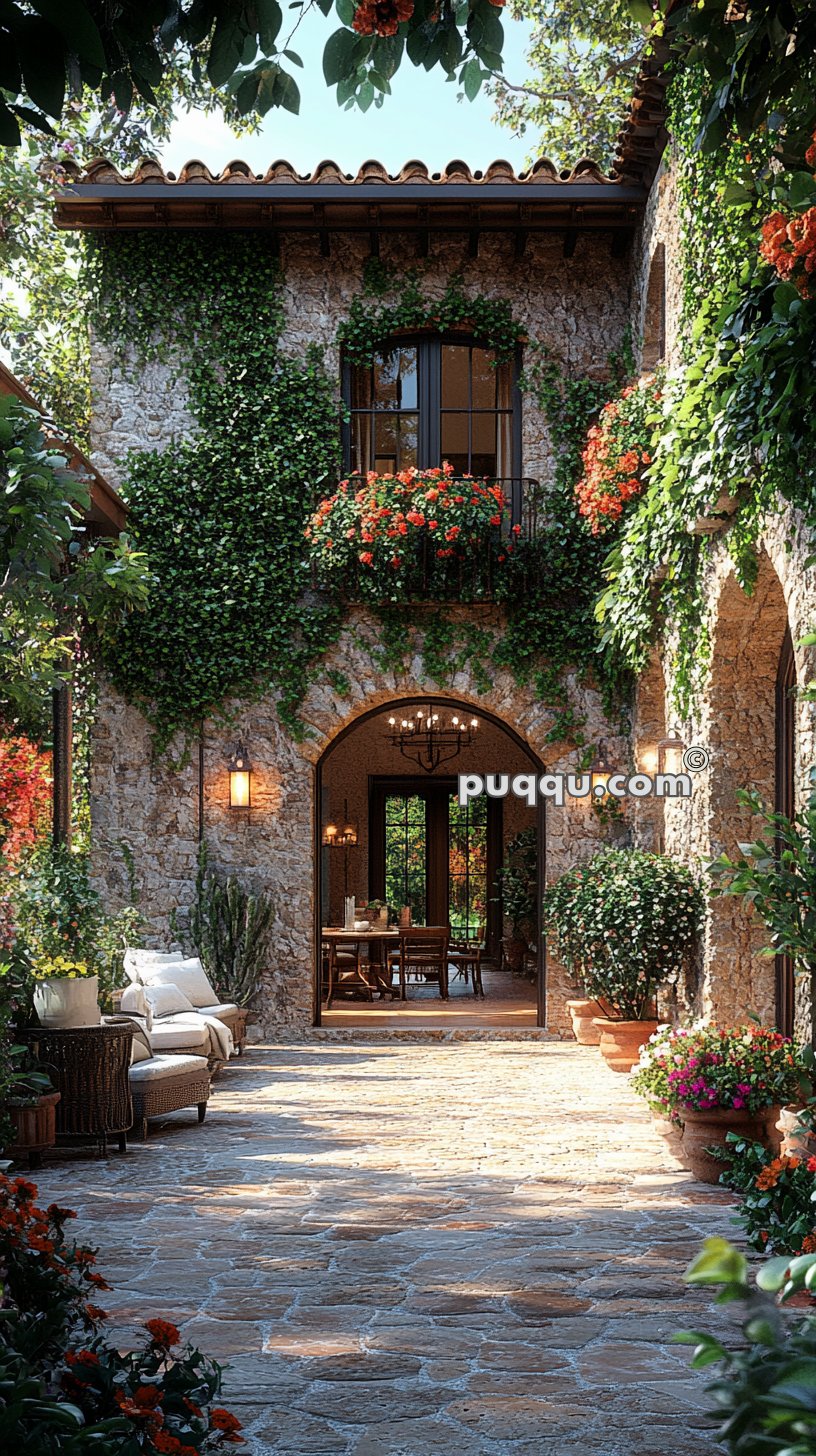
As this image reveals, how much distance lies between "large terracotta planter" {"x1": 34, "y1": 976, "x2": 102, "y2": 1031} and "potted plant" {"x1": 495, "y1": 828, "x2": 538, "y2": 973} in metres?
9.08

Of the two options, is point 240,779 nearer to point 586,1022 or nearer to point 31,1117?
point 586,1022

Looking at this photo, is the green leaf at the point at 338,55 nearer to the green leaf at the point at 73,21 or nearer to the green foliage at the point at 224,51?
the green foliage at the point at 224,51

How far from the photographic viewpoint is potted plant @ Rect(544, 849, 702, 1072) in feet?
28.9

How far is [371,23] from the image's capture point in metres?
2.05

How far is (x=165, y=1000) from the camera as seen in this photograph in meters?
9.14

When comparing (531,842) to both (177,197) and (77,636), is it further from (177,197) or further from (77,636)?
(177,197)

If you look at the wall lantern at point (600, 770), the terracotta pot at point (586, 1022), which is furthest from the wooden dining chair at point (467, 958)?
the wall lantern at point (600, 770)

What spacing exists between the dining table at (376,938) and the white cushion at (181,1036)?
4.32 m

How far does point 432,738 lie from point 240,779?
273 inches

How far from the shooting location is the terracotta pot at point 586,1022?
10961mm

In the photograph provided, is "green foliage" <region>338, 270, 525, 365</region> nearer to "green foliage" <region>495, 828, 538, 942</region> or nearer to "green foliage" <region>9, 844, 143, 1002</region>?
"green foliage" <region>9, 844, 143, 1002</region>

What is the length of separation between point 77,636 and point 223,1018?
350 centimetres

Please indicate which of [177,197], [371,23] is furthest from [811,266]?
[177,197]

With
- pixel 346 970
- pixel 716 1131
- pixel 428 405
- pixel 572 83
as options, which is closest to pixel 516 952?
pixel 346 970
